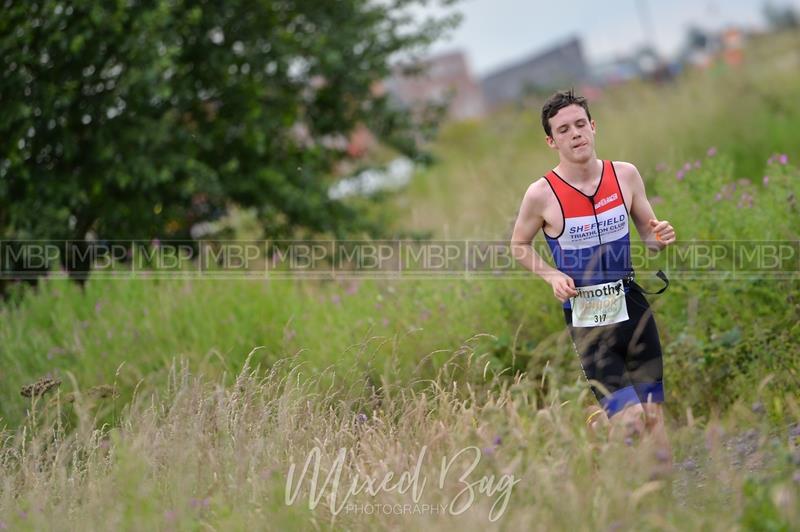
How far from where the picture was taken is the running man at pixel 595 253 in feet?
14.3

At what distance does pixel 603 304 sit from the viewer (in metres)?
4.38

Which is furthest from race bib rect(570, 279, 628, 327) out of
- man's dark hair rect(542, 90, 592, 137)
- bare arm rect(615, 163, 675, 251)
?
man's dark hair rect(542, 90, 592, 137)

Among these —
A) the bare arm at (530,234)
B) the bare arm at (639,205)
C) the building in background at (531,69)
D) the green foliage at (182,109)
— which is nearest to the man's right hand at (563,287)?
the bare arm at (530,234)

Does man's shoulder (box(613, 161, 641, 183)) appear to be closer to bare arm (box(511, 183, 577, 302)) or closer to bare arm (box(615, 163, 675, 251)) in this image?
bare arm (box(615, 163, 675, 251))

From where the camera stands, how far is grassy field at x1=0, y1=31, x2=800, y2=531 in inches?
135

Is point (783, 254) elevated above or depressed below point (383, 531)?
above

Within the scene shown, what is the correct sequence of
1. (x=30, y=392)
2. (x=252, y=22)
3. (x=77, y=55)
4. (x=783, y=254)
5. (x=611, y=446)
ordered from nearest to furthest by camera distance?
(x=611, y=446), (x=30, y=392), (x=783, y=254), (x=77, y=55), (x=252, y=22)

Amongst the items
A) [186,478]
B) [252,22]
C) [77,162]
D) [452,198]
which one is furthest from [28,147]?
[452,198]

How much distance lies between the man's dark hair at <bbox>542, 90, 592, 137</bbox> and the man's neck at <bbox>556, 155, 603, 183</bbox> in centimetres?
19

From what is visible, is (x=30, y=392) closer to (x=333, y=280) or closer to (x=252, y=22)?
(x=333, y=280)

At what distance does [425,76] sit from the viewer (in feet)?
39.1

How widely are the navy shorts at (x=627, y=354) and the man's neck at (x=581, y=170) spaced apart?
54cm

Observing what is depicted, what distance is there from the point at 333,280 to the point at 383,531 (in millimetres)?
4509

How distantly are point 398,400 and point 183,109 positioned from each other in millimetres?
5809
